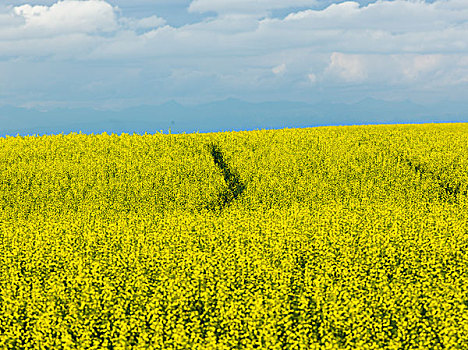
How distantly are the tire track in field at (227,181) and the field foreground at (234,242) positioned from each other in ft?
0.32

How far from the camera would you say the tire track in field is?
24578mm

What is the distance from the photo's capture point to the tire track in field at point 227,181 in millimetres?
24578

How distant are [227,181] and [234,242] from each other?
10574 millimetres

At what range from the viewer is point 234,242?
16109 millimetres

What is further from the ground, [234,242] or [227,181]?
[234,242]

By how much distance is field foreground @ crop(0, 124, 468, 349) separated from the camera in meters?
10.7

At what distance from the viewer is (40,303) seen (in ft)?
38.9

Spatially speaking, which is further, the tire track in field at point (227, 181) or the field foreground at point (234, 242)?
the tire track in field at point (227, 181)

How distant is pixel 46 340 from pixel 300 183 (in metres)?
17.1

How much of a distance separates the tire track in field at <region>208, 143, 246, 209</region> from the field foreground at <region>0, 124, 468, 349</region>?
96 mm

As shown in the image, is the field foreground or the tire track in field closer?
the field foreground

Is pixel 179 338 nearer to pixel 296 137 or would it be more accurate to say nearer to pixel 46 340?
pixel 46 340

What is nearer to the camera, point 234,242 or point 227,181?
point 234,242

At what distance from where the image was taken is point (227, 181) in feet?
86.9
